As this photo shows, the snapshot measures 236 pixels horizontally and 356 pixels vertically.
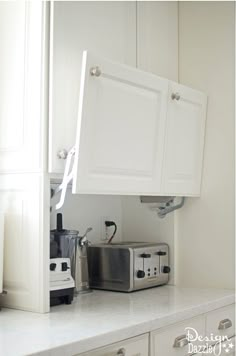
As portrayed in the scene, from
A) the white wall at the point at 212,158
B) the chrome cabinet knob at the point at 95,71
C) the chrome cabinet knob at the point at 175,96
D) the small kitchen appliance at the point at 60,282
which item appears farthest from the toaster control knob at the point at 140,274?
the chrome cabinet knob at the point at 95,71

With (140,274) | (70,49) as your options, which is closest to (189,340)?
(140,274)

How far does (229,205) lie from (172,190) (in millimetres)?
310

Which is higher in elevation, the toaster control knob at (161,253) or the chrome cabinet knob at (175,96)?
the chrome cabinet knob at (175,96)

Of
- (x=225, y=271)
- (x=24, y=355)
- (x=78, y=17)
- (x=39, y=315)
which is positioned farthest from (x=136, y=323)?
(x=78, y=17)

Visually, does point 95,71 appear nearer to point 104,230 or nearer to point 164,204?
point 164,204

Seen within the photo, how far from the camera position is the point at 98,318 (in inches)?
74.7

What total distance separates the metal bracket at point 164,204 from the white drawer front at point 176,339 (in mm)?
654

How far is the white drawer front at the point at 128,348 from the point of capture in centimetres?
168

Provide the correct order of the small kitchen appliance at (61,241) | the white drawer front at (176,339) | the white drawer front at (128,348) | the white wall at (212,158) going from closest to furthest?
the white drawer front at (128,348) → the white drawer front at (176,339) → the small kitchen appliance at (61,241) → the white wall at (212,158)

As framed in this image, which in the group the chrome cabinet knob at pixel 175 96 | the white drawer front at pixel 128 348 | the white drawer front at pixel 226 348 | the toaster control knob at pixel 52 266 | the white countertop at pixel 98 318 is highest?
the chrome cabinet knob at pixel 175 96

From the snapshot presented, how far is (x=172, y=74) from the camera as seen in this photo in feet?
8.99

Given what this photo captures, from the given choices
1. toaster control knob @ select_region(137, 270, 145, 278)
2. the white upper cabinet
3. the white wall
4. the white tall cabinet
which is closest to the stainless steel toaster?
toaster control knob @ select_region(137, 270, 145, 278)

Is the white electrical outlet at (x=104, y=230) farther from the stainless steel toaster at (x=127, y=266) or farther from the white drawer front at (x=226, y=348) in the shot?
the white drawer front at (x=226, y=348)

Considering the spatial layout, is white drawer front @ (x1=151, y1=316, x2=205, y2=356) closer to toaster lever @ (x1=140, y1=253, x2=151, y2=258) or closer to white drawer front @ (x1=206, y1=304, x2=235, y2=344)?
white drawer front @ (x1=206, y1=304, x2=235, y2=344)
